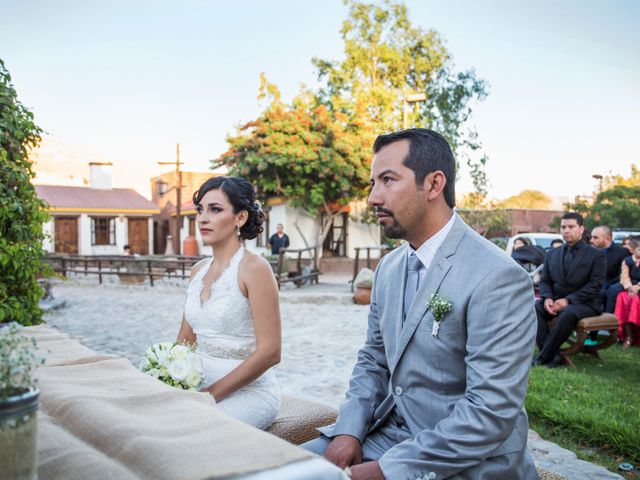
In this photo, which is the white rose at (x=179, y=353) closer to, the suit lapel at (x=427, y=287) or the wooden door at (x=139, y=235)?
the suit lapel at (x=427, y=287)

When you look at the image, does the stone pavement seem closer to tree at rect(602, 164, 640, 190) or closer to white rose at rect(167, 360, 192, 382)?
white rose at rect(167, 360, 192, 382)

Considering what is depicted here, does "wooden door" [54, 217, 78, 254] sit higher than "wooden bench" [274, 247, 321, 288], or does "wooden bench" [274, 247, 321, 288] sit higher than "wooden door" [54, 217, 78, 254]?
"wooden door" [54, 217, 78, 254]

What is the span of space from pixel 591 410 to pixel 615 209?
86.1 ft

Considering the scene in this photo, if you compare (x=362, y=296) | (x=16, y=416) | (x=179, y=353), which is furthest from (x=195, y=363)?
(x=362, y=296)

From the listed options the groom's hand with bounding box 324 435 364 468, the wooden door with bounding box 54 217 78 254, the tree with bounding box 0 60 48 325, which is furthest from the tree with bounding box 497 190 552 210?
the groom's hand with bounding box 324 435 364 468

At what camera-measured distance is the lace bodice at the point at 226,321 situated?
3365mm

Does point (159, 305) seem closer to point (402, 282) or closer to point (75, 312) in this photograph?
point (75, 312)

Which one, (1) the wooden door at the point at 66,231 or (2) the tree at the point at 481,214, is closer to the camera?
(2) the tree at the point at 481,214

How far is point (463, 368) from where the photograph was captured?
2273mm

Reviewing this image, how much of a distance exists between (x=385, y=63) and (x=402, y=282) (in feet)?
88.0

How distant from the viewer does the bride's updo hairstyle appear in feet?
11.7

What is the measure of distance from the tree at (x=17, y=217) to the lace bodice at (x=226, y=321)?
229 cm

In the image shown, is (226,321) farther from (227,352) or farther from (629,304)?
(629,304)

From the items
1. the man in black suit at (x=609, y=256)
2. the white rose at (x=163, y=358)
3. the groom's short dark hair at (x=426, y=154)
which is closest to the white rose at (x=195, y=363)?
the white rose at (x=163, y=358)
